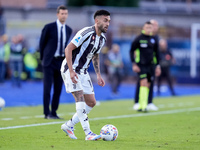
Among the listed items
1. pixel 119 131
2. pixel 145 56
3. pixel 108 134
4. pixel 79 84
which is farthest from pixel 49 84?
pixel 108 134

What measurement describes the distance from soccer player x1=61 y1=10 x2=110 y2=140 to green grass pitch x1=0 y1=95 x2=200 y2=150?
39cm

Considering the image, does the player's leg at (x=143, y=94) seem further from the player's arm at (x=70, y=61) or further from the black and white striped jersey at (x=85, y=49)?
the player's arm at (x=70, y=61)

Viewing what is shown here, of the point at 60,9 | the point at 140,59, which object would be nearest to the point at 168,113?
the point at 140,59

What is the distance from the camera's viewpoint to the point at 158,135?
867 centimetres

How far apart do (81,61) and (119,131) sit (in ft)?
5.34

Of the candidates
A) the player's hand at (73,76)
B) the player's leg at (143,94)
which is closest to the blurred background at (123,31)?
the player's leg at (143,94)

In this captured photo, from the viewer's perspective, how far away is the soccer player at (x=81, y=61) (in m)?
7.95

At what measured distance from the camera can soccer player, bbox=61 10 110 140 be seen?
7947 millimetres

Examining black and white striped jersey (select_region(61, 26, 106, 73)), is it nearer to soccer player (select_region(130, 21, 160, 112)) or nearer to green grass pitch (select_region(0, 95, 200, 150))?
green grass pitch (select_region(0, 95, 200, 150))

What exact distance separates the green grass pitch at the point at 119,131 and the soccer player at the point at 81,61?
386mm

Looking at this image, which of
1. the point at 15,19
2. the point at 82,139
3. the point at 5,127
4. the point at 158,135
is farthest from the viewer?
the point at 15,19

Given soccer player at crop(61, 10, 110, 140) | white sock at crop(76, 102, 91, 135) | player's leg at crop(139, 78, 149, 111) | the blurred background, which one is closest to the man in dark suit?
player's leg at crop(139, 78, 149, 111)

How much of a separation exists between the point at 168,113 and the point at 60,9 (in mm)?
3839

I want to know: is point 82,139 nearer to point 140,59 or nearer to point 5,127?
point 5,127
